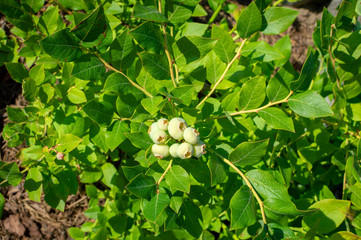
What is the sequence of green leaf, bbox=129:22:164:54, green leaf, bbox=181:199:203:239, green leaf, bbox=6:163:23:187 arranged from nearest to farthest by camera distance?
green leaf, bbox=129:22:164:54 → green leaf, bbox=6:163:23:187 → green leaf, bbox=181:199:203:239

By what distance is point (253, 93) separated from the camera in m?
1.26

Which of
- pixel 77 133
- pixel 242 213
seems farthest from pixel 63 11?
A: pixel 242 213

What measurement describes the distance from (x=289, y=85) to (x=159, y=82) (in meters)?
0.61

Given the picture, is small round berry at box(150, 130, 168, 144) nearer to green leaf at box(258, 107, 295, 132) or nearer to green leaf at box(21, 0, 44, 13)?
green leaf at box(258, 107, 295, 132)

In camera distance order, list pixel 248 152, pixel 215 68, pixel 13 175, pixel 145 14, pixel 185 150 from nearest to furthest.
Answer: pixel 145 14 → pixel 185 150 → pixel 248 152 → pixel 13 175 → pixel 215 68

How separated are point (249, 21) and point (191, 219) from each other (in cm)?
98

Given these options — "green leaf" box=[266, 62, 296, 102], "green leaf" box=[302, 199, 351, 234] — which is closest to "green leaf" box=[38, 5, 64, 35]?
"green leaf" box=[266, 62, 296, 102]

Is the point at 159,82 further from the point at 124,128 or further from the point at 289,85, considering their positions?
the point at 289,85

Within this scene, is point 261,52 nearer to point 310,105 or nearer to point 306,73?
point 306,73

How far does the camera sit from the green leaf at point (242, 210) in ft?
3.42

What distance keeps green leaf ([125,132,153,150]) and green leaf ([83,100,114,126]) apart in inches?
9.0

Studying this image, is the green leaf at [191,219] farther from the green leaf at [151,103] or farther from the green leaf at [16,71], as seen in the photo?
the green leaf at [16,71]

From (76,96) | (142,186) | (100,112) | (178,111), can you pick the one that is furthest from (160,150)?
(76,96)

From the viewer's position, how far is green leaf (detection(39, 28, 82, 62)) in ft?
3.17
